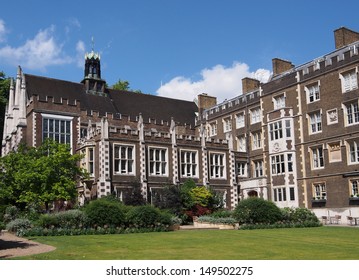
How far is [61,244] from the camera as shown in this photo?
1673 cm

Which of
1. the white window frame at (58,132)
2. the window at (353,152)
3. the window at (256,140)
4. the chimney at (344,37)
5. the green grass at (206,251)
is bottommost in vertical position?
the green grass at (206,251)

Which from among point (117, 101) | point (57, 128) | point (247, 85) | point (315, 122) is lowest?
point (315, 122)

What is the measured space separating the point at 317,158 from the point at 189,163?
1033 centimetres

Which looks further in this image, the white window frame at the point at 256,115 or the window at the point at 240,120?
the window at the point at 240,120

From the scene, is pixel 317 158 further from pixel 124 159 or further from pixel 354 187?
pixel 124 159

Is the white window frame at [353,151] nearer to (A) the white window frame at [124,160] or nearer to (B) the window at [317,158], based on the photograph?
(B) the window at [317,158]

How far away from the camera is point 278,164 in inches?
1480

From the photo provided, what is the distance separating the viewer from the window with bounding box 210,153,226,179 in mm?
39147

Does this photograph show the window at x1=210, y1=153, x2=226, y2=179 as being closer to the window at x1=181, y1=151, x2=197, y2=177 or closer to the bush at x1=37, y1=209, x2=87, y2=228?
the window at x1=181, y1=151, x2=197, y2=177

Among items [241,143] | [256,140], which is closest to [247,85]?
[241,143]

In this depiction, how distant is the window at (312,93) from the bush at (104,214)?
1946 centimetres

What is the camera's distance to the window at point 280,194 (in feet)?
120

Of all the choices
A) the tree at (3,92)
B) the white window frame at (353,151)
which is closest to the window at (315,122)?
the white window frame at (353,151)

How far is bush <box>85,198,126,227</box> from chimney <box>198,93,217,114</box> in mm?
29143
